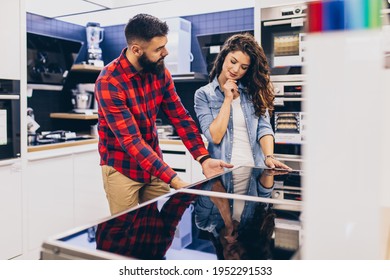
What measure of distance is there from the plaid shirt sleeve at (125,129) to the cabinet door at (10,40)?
118 cm

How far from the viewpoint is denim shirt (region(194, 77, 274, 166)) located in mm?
2041

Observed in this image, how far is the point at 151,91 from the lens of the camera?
181 cm

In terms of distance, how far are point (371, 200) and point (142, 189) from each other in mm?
1513

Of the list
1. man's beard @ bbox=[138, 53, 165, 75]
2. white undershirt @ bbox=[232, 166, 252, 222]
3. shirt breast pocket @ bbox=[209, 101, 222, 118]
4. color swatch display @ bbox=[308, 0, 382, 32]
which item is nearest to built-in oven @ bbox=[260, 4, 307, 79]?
shirt breast pocket @ bbox=[209, 101, 222, 118]

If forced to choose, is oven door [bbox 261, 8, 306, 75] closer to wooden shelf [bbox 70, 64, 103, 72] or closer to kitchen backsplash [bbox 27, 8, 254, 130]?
kitchen backsplash [bbox 27, 8, 254, 130]

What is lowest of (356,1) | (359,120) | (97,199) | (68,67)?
(97,199)

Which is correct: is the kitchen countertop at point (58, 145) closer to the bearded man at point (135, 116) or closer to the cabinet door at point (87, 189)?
the cabinet door at point (87, 189)

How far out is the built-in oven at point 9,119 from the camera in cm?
253

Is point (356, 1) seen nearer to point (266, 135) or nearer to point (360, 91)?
point (360, 91)

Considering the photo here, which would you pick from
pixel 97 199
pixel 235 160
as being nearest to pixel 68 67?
pixel 97 199

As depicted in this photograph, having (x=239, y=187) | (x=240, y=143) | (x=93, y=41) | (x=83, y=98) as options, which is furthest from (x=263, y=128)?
(x=93, y=41)

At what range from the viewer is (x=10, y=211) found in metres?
2.60

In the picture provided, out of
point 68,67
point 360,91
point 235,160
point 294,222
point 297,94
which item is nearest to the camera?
point 360,91

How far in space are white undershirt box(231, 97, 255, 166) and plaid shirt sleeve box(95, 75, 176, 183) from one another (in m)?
0.51
